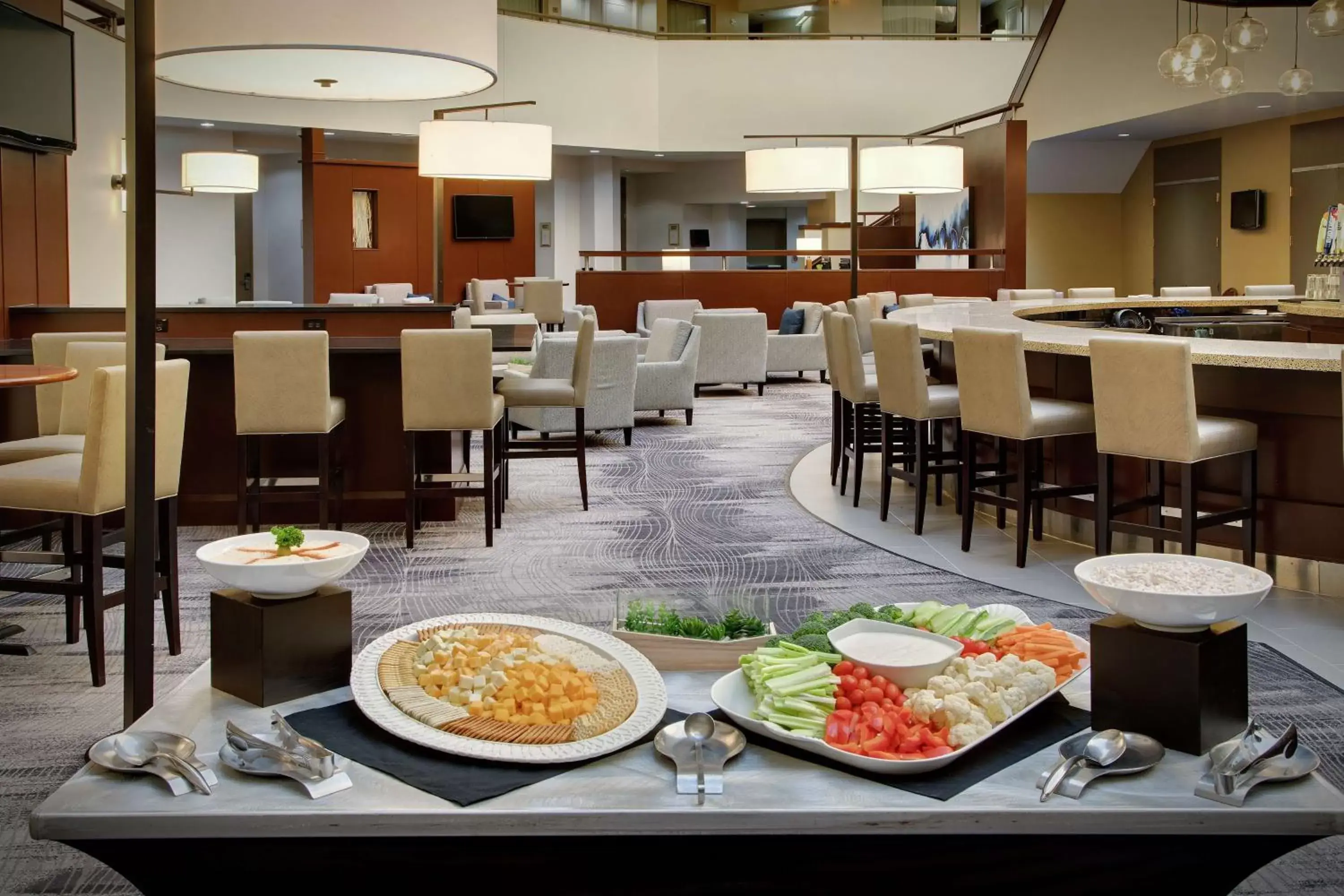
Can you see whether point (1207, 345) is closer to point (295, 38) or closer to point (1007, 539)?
point (1007, 539)

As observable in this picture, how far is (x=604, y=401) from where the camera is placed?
29.8 feet

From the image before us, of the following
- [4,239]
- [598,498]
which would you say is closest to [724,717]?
[598,498]

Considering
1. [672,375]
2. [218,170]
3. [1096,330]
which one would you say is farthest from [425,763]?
[218,170]

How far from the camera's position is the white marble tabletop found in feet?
5.40

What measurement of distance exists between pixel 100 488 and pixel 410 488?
6.75 ft

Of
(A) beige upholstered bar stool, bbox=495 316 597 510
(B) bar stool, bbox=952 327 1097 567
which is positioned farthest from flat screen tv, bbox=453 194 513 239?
(B) bar stool, bbox=952 327 1097 567

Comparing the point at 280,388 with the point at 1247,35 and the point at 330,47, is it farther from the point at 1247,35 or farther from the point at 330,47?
the point at 1247,35

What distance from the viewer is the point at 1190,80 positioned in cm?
809

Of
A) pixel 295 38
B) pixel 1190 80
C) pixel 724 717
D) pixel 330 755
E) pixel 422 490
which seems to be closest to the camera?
pixel 330 755

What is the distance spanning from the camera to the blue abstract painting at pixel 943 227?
16031mm

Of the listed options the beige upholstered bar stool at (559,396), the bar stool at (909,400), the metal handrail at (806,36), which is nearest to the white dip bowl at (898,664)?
the bar stool at (909,400)

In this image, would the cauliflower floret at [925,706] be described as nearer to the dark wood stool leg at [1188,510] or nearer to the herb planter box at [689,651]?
the herb planter box at [689,651]

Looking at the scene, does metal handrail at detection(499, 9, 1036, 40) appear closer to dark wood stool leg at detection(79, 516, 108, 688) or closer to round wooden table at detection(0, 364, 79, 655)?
round wooden table at detection(0, 364, 79, 655)

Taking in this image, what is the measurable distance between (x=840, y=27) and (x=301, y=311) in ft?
41.9
